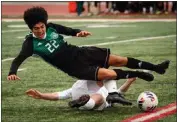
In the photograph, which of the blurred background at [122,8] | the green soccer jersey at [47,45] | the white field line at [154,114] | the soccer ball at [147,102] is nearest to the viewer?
the white field line at [154,114]

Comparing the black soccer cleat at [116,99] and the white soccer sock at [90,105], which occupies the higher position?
the black soccer cleat at [116,99]

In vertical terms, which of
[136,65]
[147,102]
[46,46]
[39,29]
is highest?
[39,29]

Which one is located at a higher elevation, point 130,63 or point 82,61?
point 82,61

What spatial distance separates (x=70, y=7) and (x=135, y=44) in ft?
35.5

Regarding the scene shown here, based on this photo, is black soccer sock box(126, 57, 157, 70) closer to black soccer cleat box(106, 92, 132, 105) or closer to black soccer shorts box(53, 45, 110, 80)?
black soccer shorts box(53, 45, 110, 80)

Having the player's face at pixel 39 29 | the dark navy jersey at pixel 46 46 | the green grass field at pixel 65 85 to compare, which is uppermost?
the player's face at pixel 39 29

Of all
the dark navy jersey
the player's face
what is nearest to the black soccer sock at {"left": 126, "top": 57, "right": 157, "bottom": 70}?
the dark navy jersey

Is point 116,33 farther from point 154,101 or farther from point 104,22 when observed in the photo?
point 154,101

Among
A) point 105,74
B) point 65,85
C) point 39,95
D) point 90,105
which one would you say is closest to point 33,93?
point 39,95

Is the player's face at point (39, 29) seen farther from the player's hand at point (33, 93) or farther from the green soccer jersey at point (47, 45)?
the player's hand at point (33, 93)

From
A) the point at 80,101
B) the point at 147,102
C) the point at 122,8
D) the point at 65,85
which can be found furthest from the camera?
the point at 122,8

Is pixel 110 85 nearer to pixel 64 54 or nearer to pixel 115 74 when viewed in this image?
pixel 115 74

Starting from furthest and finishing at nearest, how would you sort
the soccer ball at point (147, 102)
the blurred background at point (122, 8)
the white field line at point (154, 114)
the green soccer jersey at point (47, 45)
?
1. the blurred background at point (122, 8)
2. the green soccer jersey at point (47, 45)
3. the soccer ball at point (147, 102)
4. the white field line at point (154, 114)

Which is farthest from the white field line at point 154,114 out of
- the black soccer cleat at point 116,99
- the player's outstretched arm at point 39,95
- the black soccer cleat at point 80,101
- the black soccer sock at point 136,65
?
the player's outstretched arm at point 39,95
